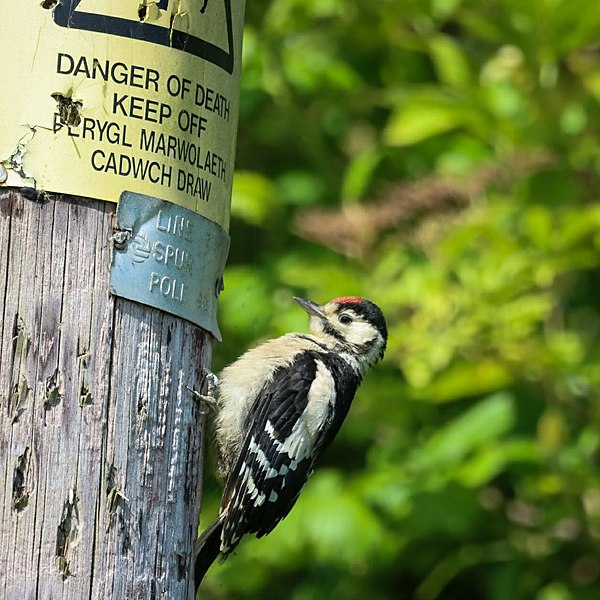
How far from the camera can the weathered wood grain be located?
296cm

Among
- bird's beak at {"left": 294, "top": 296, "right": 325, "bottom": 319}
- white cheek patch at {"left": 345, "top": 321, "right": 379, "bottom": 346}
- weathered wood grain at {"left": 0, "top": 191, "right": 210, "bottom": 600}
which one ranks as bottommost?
weathered wood grain at {"left": 0, "top": 191, "right": 210, "bottom": 600}

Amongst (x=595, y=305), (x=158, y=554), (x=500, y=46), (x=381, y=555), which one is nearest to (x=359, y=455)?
(x=381, y=555)

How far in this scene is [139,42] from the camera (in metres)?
3.17

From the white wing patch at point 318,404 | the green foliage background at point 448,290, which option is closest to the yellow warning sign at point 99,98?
the white wing patch at point 318,404

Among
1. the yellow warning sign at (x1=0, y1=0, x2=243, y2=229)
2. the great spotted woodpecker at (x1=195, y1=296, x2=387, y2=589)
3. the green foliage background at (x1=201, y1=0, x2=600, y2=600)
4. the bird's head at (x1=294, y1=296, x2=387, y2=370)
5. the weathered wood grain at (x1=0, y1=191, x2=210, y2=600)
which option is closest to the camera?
the weathered wood grain at (x1=0, y1=191, x2=210, y2=600)

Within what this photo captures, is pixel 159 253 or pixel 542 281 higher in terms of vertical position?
pixel 542 281

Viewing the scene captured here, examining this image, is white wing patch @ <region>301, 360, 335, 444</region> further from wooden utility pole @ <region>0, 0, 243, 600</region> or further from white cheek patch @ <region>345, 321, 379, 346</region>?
wooden utility pole @ <region>0, 0, 243, 600</region>

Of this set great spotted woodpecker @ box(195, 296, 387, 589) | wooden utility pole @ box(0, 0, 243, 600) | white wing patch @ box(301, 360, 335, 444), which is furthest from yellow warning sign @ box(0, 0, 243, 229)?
white wing patch @ box(301, 360, 335, 444)

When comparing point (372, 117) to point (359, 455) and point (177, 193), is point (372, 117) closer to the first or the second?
point (359, 455)

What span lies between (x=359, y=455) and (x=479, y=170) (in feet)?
5.80

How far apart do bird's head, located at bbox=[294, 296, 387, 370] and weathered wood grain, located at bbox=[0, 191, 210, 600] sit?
207 cm

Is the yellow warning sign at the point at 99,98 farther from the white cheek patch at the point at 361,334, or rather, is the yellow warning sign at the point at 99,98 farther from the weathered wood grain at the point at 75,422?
the white cheek patch at the point at 361,334

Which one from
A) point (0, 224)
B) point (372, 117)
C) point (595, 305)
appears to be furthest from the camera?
point (372, 117)

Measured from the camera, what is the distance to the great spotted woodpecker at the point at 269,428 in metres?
4.05
